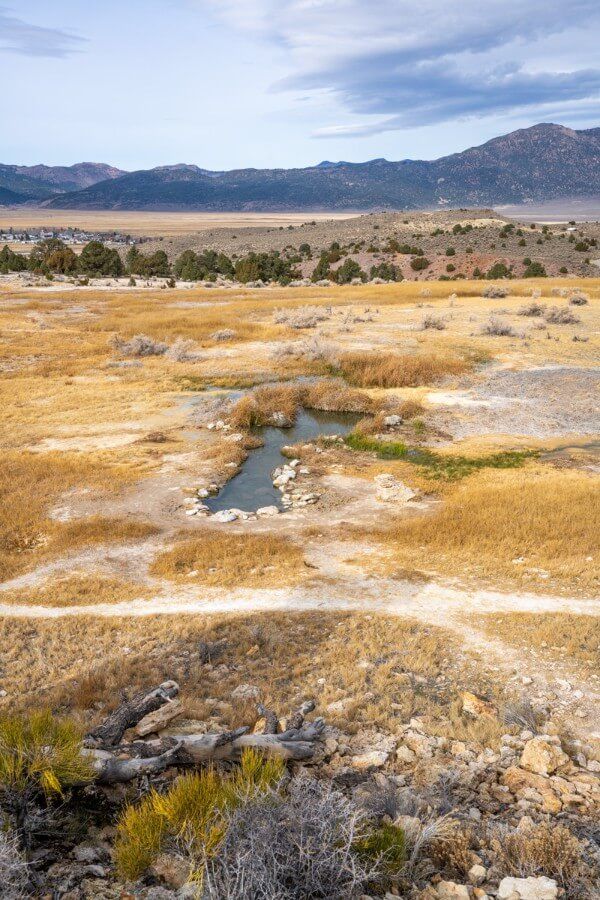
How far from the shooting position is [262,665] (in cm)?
1033

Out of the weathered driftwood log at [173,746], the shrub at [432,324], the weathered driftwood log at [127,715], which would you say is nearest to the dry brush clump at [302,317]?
the shrub at [432,324]

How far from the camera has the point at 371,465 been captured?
21.4 metres

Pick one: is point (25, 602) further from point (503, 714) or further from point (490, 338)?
point (490, 338)

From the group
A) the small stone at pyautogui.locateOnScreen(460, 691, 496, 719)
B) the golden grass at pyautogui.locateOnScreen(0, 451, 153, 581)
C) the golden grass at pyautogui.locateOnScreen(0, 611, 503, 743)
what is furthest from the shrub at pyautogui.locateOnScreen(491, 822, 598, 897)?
the golden grass at pyautogui.locateOnScreen(0, 451, 153, 581)

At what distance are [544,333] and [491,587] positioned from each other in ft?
105

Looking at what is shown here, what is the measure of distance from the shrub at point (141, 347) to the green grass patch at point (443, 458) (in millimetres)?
19274

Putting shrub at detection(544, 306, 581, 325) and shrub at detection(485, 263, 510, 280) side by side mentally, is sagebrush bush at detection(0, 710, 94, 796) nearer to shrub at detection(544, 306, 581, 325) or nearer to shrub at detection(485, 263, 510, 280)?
shrub at detection(544, 306, 581, 325)

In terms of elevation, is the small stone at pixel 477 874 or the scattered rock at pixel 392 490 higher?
the small stone at pixel 477 874

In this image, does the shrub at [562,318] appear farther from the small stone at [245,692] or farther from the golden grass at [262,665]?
the small stone at [245,692]

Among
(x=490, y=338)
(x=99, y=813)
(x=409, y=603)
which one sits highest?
(x=490, y=338)

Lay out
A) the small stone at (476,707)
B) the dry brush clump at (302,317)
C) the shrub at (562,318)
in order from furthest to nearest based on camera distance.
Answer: the dry brush clump at (302,317)
the shrub at (562,318)
the small stone at (476,707)

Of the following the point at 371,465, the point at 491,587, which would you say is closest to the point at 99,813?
the point at 491,587

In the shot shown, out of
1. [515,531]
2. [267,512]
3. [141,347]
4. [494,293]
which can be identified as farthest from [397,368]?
[494,293]

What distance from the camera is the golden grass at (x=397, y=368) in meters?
31.4
